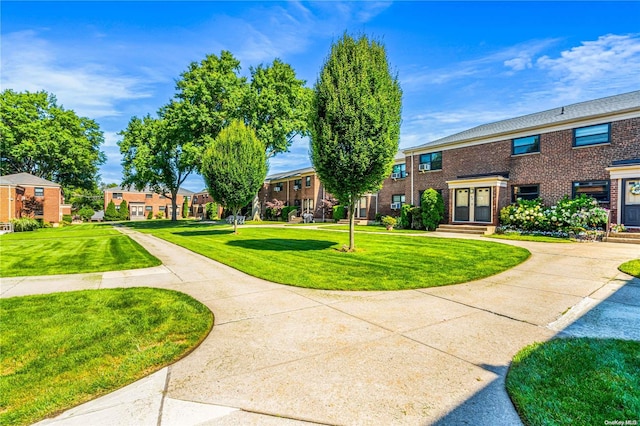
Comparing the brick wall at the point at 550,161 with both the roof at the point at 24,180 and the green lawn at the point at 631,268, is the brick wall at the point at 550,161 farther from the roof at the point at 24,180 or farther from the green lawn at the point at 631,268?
the roof at the point at 24,180

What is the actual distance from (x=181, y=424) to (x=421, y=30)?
1379 cm

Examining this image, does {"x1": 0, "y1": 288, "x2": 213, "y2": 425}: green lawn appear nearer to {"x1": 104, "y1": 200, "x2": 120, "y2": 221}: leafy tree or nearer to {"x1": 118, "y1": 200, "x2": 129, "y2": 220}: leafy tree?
{"x1": 104, "y1": 200, "x2": 120, "y2": 221}: leafy tree

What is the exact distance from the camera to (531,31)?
501 inches

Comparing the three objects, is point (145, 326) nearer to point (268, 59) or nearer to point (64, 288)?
point (64, 288)

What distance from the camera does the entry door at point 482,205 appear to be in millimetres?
18859

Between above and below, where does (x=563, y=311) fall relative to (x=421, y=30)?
below

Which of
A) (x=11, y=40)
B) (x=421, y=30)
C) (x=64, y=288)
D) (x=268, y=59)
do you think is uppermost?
(x=268, y=59)

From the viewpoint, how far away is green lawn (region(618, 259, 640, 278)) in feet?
22.8

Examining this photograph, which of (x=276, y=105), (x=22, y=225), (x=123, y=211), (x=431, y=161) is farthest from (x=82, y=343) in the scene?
(x=123, y=211)

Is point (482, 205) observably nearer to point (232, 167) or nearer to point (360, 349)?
point (232, 167)

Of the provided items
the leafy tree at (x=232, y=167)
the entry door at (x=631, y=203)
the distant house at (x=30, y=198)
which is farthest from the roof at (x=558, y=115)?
the distant house at (x=30, y=198)

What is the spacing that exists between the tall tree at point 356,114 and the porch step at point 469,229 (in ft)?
33.6

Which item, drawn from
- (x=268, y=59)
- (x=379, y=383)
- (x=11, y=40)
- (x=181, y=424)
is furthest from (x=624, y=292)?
(x=268, y=59)

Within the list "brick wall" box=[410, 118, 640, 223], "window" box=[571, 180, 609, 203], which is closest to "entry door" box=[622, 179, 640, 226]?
"brick wall" box=[410, 118, 640, 223]
